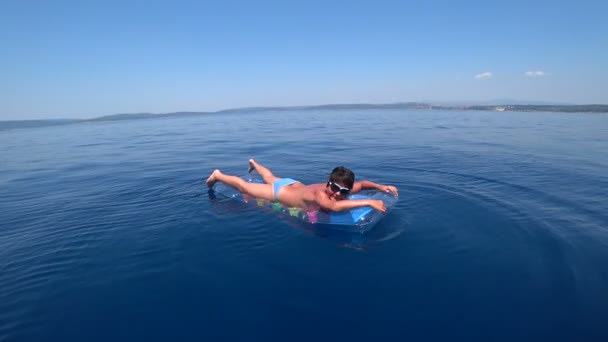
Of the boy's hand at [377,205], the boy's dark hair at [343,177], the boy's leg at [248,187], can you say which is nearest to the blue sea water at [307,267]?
the boy's leg at [248,187]

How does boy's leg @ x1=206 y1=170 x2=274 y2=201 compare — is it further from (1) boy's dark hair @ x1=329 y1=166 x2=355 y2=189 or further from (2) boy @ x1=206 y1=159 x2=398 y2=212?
(1) boy's dark hair @ x1=329 y1=166 x2=355 y2=189

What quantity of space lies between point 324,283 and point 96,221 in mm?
5131

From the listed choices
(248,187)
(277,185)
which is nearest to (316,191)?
(277,185)

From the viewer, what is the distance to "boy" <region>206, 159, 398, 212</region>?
5.45m

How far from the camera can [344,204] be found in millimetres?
5512

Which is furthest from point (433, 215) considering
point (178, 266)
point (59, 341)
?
point (59, 341)

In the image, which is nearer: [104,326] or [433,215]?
[104,326]

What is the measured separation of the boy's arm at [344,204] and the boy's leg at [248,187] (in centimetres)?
151

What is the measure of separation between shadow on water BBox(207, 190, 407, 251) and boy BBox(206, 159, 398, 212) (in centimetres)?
35

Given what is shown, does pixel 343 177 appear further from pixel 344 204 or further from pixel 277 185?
pixel 277 185

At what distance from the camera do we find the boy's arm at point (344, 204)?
5336mm

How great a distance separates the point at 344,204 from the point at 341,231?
0.56m

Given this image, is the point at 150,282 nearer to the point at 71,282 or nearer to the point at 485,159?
the point at 71,282

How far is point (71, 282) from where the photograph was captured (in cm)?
438
